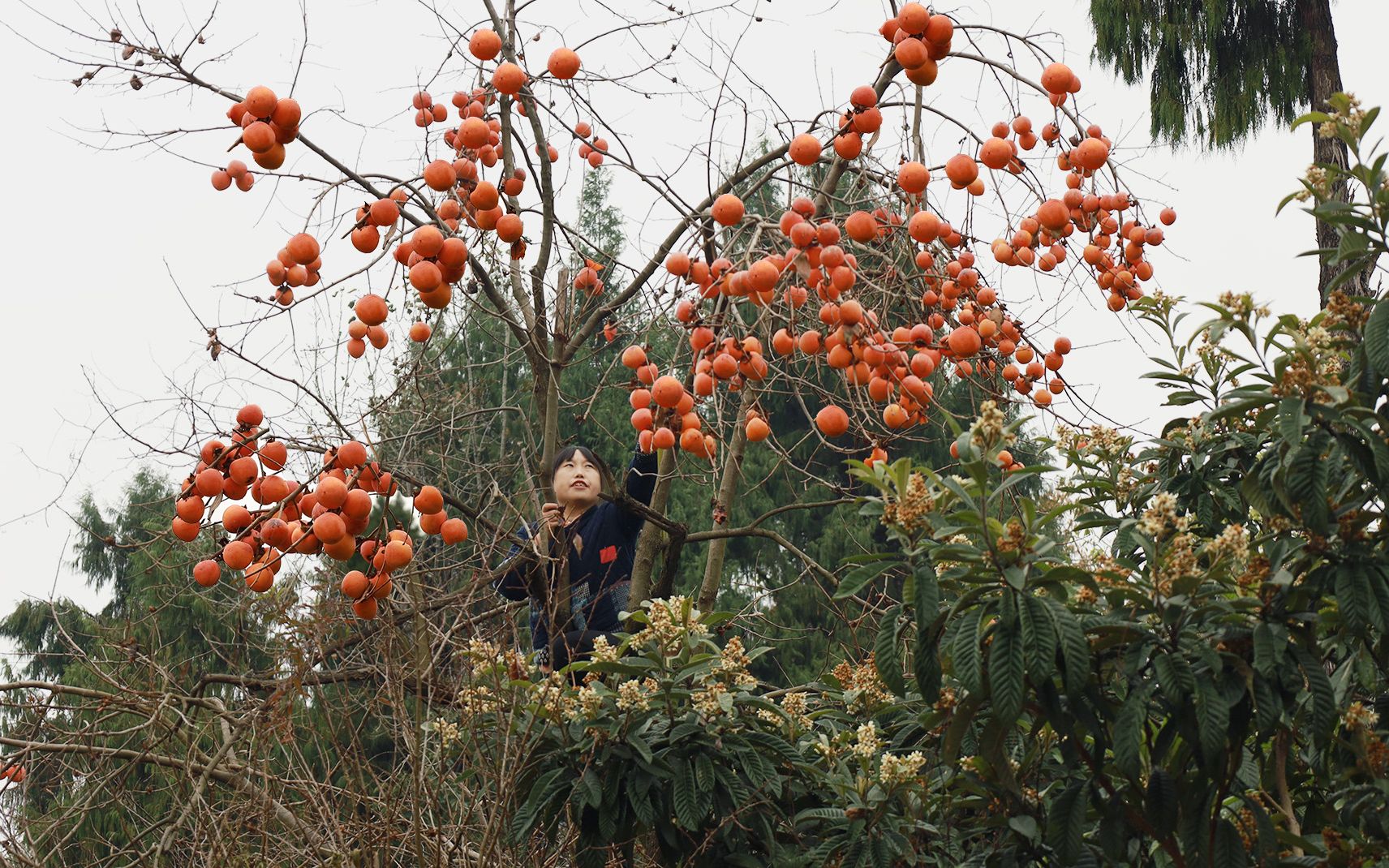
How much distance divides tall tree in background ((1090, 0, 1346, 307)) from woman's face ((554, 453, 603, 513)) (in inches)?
153

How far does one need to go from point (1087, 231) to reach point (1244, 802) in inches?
60.9

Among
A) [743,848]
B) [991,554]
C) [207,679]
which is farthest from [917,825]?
[207,679]

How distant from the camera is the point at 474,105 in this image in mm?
2168

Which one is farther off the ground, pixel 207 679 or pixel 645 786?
pixel 207 679

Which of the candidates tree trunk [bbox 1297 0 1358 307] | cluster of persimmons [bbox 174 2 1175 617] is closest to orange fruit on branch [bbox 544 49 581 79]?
cluster of persimmons [bbox 174 2 1175 617]

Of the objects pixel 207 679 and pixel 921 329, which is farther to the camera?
pixel 207 679

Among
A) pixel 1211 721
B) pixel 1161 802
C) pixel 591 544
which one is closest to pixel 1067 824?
pixel 1161 802

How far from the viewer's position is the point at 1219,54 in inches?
234

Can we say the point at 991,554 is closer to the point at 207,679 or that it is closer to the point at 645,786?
the point at 645,786

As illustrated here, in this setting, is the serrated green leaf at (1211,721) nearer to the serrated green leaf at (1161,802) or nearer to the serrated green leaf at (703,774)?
the serrated green leaf at (1161,802)

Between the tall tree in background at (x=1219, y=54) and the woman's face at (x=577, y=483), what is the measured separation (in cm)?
389

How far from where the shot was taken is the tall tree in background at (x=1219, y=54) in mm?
5781

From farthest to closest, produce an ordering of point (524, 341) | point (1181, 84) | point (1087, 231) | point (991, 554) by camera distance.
Result: 1. point (1181, 84)
2. point (524, 341)
3. point (1087, 231)
4. point (991, 554)

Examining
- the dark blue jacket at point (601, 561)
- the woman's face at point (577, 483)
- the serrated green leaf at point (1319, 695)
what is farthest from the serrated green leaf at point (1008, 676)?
the woman's face at point (577, 483)
